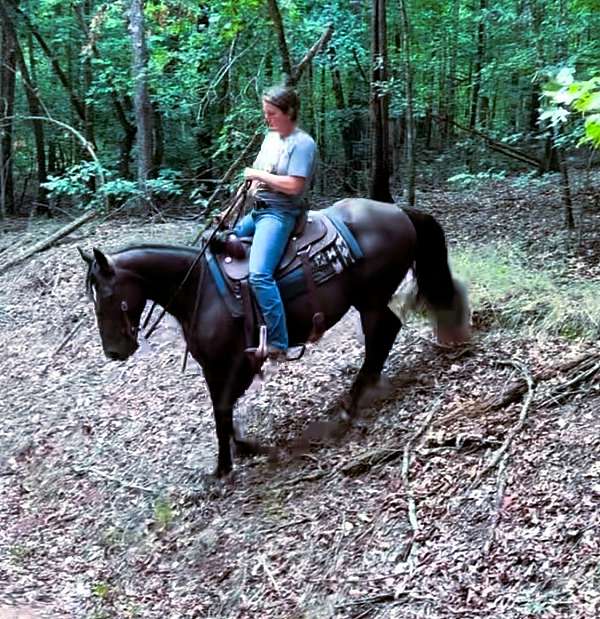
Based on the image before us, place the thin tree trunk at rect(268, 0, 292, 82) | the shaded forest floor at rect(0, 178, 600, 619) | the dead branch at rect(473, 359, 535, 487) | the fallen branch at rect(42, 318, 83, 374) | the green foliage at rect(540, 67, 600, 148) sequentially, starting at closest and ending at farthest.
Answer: the green foliage at rect(540, 67, 600, 148)
the shaded forest floor at rect(0, 178, 600, 619)
the dead branch at rect(473, 359, 535, 487)
the fallen branch at rect(42, 318, 83, 374)
the thin tree trunk at rect(268, 0, 292, 82)

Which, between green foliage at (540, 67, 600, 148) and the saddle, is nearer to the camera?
green foliage at (540, 67, 600, 148)

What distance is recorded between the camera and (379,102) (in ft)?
33.4

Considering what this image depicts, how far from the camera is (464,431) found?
190 inches

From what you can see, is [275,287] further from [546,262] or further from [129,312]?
[546,262]

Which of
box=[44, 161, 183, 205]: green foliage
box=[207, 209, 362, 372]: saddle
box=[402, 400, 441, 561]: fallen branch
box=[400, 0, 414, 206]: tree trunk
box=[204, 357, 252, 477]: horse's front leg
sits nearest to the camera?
box=[402, 400, 441, 561]: fallen branch

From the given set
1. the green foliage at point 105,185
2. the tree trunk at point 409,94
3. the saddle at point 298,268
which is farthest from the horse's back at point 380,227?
the green foliage at point 105,185

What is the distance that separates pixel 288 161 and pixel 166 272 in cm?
121

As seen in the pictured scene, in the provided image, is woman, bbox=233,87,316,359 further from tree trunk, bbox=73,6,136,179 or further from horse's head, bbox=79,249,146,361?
tree trunk, bbox=73,6,136,179

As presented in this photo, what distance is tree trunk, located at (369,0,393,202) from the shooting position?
32.4ft

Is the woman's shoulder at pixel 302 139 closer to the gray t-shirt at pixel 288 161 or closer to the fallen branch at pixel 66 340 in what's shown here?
the gray t-shirt at pixel 288 161

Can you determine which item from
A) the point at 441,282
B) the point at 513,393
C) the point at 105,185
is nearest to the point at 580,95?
the point at 513,393

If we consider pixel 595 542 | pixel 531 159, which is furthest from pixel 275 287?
pixel 531 159

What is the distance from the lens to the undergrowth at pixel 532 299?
555 centimetres

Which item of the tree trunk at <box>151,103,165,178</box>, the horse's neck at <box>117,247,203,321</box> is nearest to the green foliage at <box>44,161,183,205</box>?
the tree trunk at <box>151,103,165,178</box>
